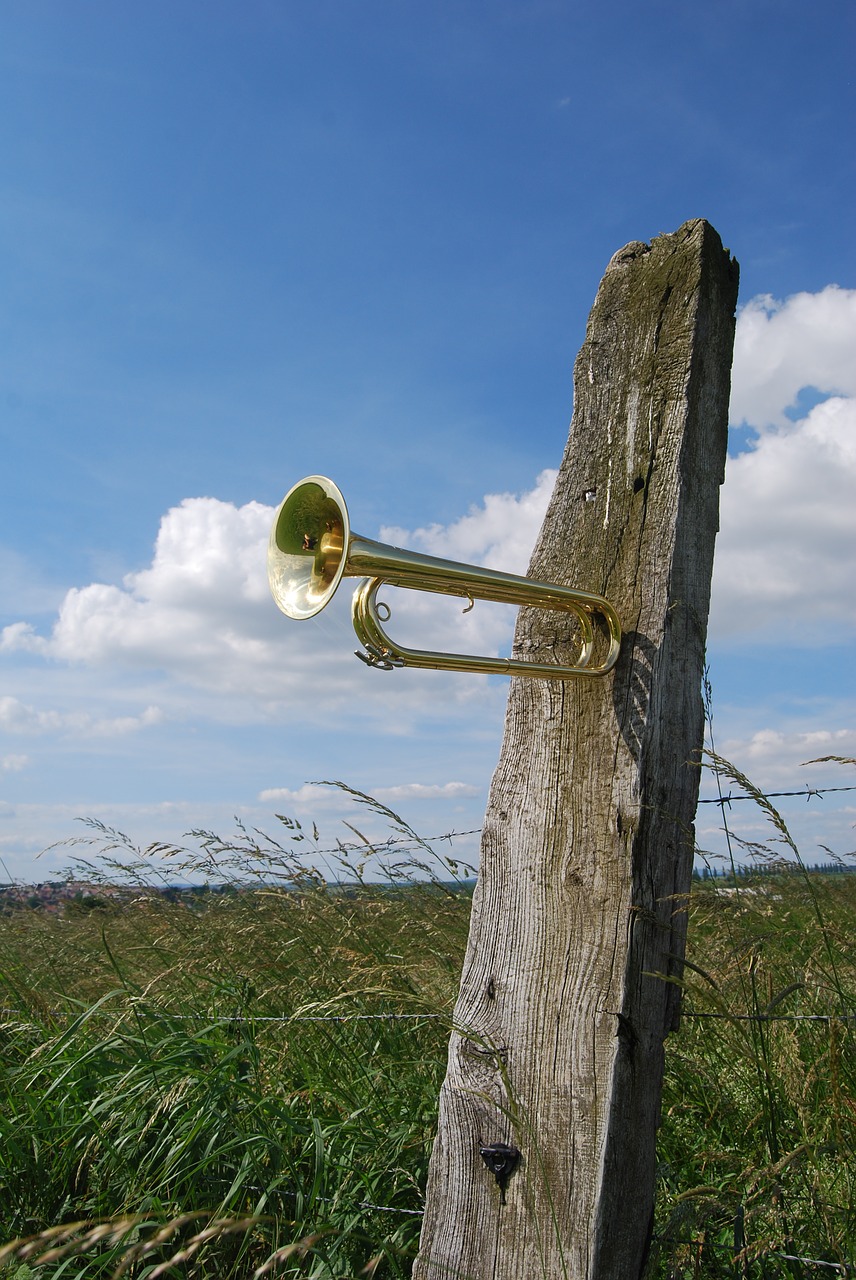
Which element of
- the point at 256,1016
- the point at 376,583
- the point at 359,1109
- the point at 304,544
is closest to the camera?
the point at 376,583

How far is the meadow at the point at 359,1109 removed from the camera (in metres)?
1.73

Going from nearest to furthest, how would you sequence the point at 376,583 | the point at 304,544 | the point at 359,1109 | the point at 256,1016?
the point at 376,583, the point at 304,544, the point at 359,1109, the point at 256,1016

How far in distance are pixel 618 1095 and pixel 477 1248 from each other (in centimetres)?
35

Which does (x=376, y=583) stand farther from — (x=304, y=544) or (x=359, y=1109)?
(x=359, y=1109)

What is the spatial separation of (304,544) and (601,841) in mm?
722

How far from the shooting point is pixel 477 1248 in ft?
5.02

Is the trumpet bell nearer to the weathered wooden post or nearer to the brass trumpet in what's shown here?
the brass trumpet

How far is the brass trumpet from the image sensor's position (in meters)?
1.50

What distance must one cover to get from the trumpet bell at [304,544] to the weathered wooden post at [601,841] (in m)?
0.42

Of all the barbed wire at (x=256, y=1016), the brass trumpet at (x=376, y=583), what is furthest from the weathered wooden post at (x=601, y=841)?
the barbed wire at (x=256, y=1016)

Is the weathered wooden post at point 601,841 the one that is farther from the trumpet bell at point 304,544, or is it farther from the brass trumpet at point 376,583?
the trumpet bell at point 304,544

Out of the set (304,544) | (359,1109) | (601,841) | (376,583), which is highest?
(304,544)

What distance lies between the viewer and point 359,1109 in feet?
7.34

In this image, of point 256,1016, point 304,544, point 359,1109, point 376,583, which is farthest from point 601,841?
point 256,1016
